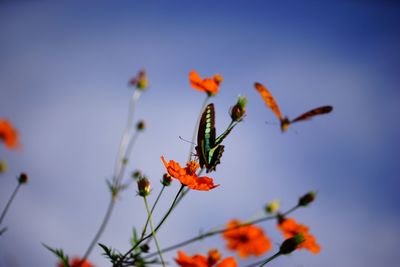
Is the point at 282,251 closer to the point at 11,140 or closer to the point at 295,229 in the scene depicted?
the point at 295,229

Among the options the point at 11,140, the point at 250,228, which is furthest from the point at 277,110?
the point at 11,140

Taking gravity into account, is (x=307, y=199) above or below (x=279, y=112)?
below

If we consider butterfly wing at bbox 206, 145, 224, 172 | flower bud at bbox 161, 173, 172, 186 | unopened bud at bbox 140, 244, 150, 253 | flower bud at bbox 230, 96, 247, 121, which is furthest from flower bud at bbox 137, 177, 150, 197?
flower bud at bbox 230, 96, 247, 121

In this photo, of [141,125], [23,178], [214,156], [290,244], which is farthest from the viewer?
[141,125]

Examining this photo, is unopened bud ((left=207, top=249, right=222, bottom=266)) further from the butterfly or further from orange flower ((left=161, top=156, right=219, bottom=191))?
the butterfly

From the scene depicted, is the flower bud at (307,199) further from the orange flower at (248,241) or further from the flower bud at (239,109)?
the flower bud at (239,109)

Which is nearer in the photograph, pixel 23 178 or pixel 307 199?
pixel 307 199

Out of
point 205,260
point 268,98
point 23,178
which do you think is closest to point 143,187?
point 205,260

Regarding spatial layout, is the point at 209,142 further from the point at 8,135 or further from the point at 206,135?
the point at 8,135
